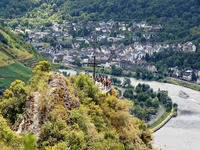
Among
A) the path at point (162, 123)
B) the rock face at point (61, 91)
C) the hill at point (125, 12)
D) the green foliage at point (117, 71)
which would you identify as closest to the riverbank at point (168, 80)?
the green foliage at point (117, 71)

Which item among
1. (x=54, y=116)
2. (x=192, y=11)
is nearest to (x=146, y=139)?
(x=54, y=116)

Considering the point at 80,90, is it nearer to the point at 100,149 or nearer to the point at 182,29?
the point at 100,149

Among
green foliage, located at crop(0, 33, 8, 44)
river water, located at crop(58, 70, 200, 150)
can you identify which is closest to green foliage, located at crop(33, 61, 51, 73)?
river water, located at crop(58, 70, 200, 150)

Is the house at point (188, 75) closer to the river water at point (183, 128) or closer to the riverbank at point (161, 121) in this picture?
the river water at point (183, 128)

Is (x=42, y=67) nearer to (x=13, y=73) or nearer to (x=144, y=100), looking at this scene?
(x=13, y=73)

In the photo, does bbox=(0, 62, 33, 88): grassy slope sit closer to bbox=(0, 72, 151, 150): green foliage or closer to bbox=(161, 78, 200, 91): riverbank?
bbox=(161, 78, 200, 91): riverbank
